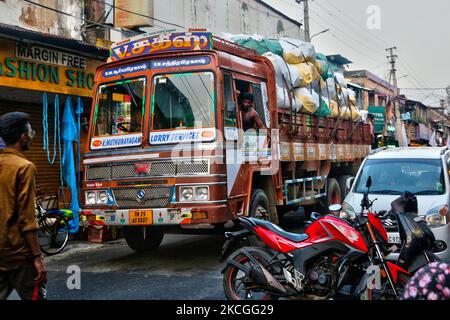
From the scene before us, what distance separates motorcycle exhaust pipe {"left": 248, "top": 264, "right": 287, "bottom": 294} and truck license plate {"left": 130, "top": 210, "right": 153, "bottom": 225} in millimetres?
2070

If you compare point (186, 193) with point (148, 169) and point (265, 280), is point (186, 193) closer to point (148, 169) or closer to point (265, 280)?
point (148, 169)

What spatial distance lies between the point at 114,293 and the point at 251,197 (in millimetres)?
2340

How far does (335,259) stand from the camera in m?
4.54

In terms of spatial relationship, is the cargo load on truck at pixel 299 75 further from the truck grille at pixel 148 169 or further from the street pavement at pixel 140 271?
the street pavement at pixel 140 271

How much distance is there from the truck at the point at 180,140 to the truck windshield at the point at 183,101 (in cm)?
1

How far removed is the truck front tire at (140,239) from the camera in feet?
25.3

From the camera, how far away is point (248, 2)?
25.7m

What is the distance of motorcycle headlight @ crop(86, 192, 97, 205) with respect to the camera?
6743 millimetres

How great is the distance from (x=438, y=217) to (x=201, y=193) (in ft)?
10.0

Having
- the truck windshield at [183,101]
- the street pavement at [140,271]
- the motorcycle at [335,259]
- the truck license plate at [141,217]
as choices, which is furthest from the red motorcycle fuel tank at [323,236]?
the truck windshield at [183,101]

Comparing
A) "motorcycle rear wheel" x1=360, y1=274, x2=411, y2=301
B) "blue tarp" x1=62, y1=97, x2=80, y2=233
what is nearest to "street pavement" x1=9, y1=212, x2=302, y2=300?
"blue tarp" x1=62, y1=97, x2=80, y2=233

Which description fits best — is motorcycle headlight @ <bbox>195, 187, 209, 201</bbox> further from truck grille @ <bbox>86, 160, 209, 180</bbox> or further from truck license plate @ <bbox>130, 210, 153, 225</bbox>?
truck license plate @ <bbox>130, 210, 153, 225</bbox>

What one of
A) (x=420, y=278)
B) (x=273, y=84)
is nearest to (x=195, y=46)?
(x=273, y=84)
